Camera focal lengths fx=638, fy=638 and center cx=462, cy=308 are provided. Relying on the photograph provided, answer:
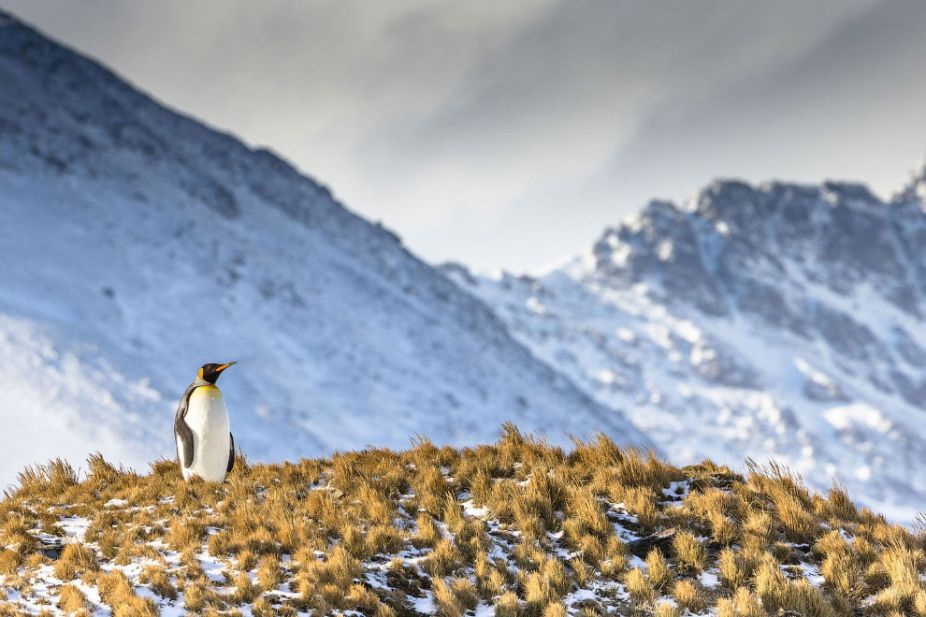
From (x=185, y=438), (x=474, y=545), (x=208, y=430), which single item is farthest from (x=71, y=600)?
(x=474, y=545)

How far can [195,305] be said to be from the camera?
4869 cm

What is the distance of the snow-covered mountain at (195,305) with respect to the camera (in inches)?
1350

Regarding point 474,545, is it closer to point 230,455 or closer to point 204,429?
point 204,429

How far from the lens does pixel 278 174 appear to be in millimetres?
80500

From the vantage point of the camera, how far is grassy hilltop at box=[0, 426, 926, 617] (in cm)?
541

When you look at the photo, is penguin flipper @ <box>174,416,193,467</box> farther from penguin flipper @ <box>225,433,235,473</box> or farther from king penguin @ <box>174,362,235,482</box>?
penguin flipper @ <box>225,433,235,473</box>

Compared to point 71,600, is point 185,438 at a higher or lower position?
higher

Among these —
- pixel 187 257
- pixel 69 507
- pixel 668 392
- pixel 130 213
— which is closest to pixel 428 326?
pixel 187 257

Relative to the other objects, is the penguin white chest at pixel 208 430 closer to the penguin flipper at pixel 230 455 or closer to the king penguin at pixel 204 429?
the king penguin at pixel 204 429

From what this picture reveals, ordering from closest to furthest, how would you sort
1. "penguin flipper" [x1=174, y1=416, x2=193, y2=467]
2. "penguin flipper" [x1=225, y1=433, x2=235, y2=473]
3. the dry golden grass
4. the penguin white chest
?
the dry golden grass < the penguin white chest < "penguin flipper" [x1=174, y1=416, x2=193, y2=467] < "penguin flipper" [x1=225, y1=433, x2=235, y2=473]

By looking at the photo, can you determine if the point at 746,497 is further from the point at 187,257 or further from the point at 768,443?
the point at 768,443

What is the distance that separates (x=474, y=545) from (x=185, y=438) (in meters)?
4.11

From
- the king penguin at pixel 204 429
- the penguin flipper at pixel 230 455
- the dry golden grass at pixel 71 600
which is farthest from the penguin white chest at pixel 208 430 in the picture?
the dry golden grass at pixel 71 600

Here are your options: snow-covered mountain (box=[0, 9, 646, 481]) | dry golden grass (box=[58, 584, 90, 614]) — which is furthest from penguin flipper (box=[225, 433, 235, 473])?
snow-covered mountain (box=[0, 9, 646, 481])
